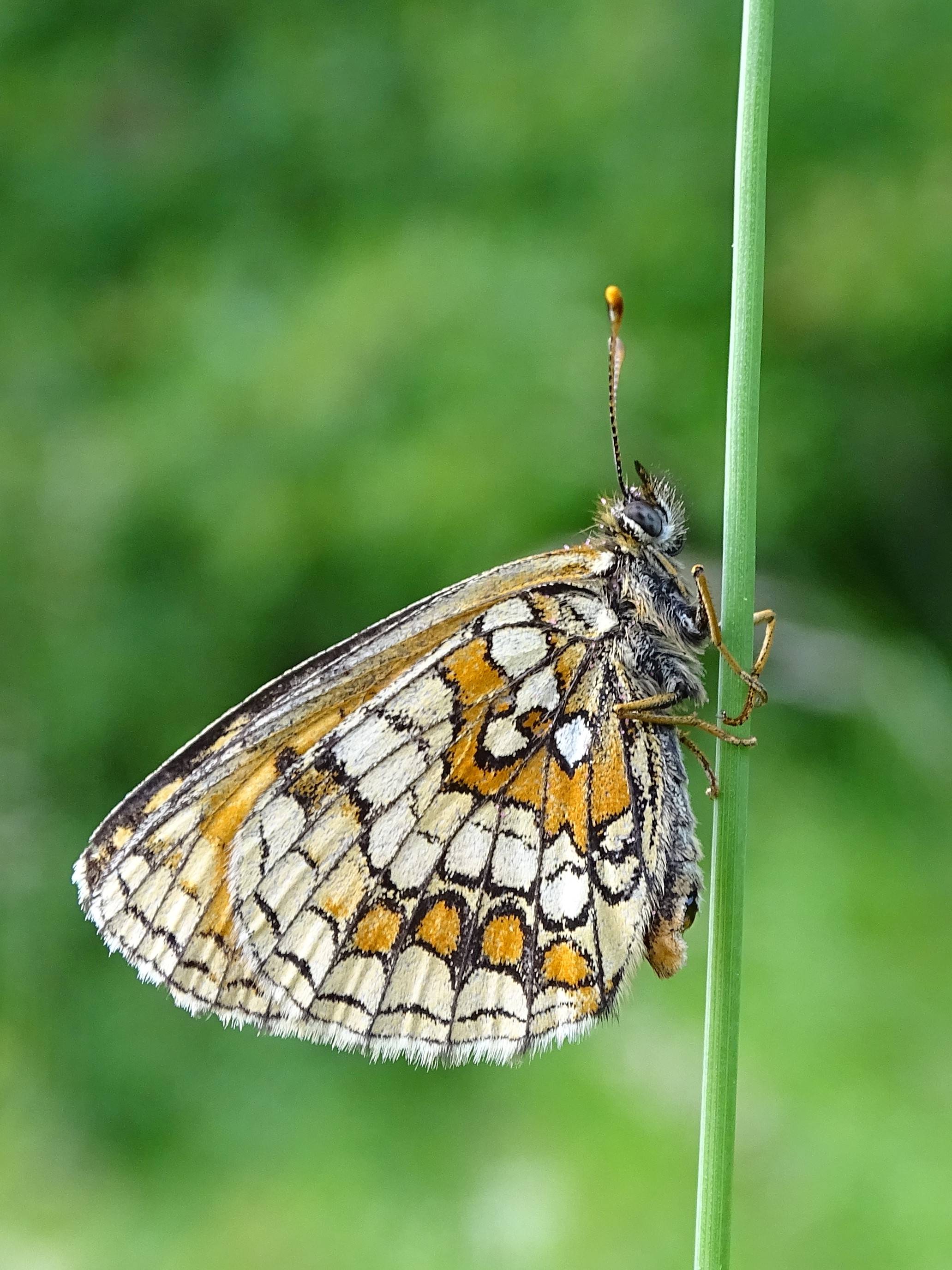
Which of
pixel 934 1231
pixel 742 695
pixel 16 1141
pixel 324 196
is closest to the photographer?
pixel 742 695

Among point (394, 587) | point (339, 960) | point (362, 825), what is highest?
point (394, 587)

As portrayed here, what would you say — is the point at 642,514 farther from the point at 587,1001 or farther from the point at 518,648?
the point at 587,1001

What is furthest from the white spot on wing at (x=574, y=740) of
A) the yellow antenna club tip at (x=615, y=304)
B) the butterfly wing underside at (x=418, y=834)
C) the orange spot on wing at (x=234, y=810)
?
the yellow antenna club tip at (x=615, y=304)

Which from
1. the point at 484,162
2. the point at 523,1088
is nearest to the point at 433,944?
the point at 523,1088

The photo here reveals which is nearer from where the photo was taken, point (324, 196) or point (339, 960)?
point (339, 960)

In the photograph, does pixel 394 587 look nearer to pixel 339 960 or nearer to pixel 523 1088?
pixel 523 1088
